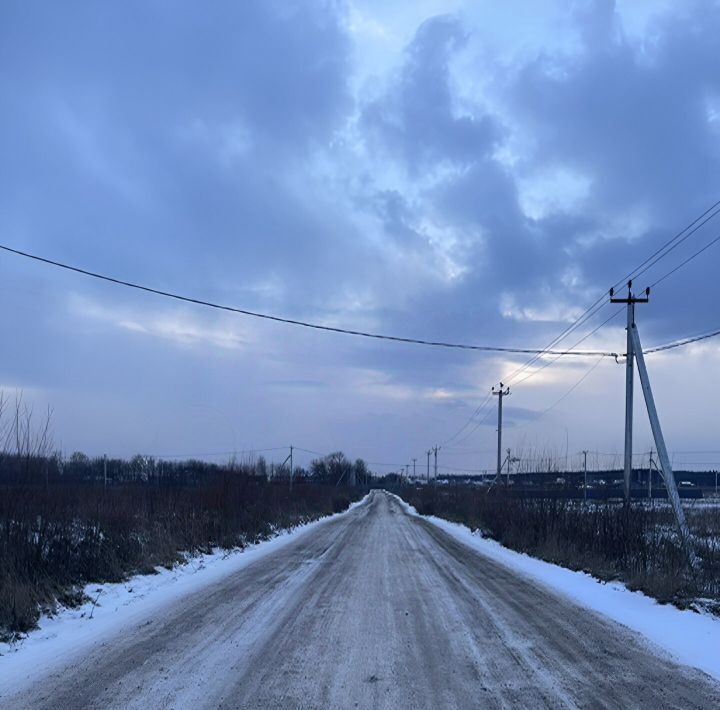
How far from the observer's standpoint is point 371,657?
24.1ft

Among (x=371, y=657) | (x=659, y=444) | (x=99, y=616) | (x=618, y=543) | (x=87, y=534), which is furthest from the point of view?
(x=618, y=543)

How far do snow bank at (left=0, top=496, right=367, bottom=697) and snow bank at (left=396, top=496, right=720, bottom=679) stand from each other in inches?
273

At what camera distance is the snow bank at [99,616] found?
23.9 ft

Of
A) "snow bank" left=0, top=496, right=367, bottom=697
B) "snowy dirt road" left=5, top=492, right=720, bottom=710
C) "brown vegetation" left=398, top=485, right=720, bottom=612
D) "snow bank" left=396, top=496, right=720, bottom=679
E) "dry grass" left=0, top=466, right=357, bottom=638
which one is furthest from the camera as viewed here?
"brown vegetation" left=398, top=485, right=720, bottom=612

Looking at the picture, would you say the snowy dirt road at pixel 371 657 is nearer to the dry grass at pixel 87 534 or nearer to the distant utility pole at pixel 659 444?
the dry grass at pixel 87 534

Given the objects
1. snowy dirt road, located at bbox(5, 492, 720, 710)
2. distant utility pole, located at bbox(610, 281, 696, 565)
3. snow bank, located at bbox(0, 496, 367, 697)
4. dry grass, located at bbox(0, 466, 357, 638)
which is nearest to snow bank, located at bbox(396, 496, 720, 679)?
snowy dirt road, located at bbox(5, 492, 720, 710)

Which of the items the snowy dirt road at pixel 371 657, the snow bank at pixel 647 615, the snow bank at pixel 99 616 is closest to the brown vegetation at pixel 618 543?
the snow bank at pixel 647 615

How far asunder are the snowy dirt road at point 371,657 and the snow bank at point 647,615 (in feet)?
1.22

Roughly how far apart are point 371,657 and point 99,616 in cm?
473

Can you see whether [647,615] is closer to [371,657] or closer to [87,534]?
[371,657]

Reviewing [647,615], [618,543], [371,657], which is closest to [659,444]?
[618,543]

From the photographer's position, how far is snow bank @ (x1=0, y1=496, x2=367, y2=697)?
7.28 m

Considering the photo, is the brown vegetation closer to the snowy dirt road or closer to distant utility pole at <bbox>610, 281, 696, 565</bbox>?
distant utility pole at <bbox>610, 281, 696, 565</bbox>

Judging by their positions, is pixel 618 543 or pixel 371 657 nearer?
pixel 371 657
